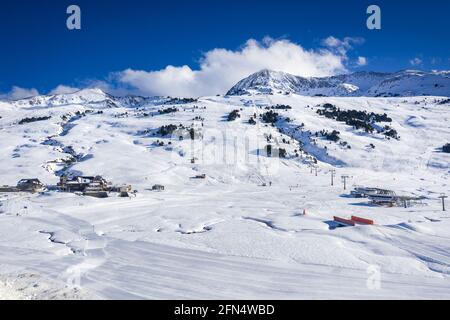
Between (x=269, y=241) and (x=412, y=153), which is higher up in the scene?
(x=412, y=153)

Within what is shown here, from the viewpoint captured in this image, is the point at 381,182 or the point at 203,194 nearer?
the point at 203,194

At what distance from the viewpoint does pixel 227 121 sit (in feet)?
461

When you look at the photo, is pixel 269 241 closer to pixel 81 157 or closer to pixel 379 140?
pixel 81 157

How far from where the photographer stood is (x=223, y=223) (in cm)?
3700

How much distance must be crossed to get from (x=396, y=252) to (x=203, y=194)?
42.3 metres

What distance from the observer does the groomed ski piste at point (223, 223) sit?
19.8 metres

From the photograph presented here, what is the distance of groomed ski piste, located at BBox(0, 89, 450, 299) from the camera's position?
1978cm
